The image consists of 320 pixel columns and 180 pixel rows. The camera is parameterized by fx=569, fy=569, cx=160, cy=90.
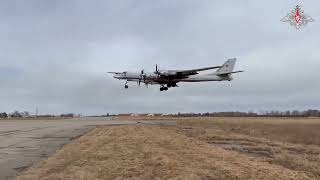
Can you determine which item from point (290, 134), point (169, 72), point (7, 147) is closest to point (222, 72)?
point (169, 72)

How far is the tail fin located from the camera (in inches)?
3068

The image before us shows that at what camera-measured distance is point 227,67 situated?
80.5 metres

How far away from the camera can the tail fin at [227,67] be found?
77931 mm

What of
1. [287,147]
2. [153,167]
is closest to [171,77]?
[287,147]

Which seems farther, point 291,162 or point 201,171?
point 291,162

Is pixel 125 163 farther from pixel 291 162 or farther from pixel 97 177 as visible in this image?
pixel 291 162

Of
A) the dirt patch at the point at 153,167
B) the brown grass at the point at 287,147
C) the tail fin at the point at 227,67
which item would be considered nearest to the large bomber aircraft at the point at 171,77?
the tail fin at the point at 227,67

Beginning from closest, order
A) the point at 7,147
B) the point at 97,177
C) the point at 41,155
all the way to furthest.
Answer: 1. the point at 97,177
2. the point at 41,155
3. the point at 7,147

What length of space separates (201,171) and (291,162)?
6.17 meters

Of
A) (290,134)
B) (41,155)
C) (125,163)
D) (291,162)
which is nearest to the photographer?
(125,163)

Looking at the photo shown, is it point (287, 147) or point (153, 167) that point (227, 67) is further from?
point (153, 167)

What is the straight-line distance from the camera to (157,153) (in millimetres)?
24078

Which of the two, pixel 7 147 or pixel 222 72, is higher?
pixel 222 72

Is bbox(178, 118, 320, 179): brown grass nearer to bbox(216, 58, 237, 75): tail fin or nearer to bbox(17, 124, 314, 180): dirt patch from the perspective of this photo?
bbox(17, 124, 314, 180): dirt patch
